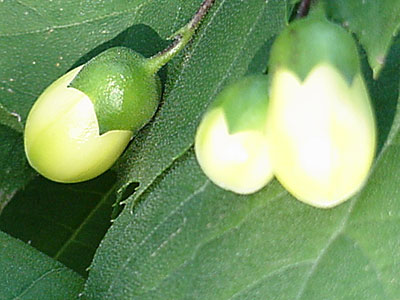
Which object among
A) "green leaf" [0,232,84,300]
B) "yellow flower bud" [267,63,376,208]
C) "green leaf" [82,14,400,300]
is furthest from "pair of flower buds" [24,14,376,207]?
"green leaf" [0,232,84,300]

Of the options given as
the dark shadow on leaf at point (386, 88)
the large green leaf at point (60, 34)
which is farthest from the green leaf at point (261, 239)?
the large green leaf at point (60, 34)

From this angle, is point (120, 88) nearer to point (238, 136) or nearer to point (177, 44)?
A: point (177, 44)

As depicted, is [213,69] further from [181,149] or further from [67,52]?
[67,52]

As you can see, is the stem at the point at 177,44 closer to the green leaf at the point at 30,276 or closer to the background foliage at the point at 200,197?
the background foliage at the point at 200,197

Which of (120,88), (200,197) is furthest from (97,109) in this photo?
(200,197)

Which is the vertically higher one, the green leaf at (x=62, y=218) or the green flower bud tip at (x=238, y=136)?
the green flower bud tip at (x=238, y=136)

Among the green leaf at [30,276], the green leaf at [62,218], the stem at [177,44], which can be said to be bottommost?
the green leaf at [62,218]
